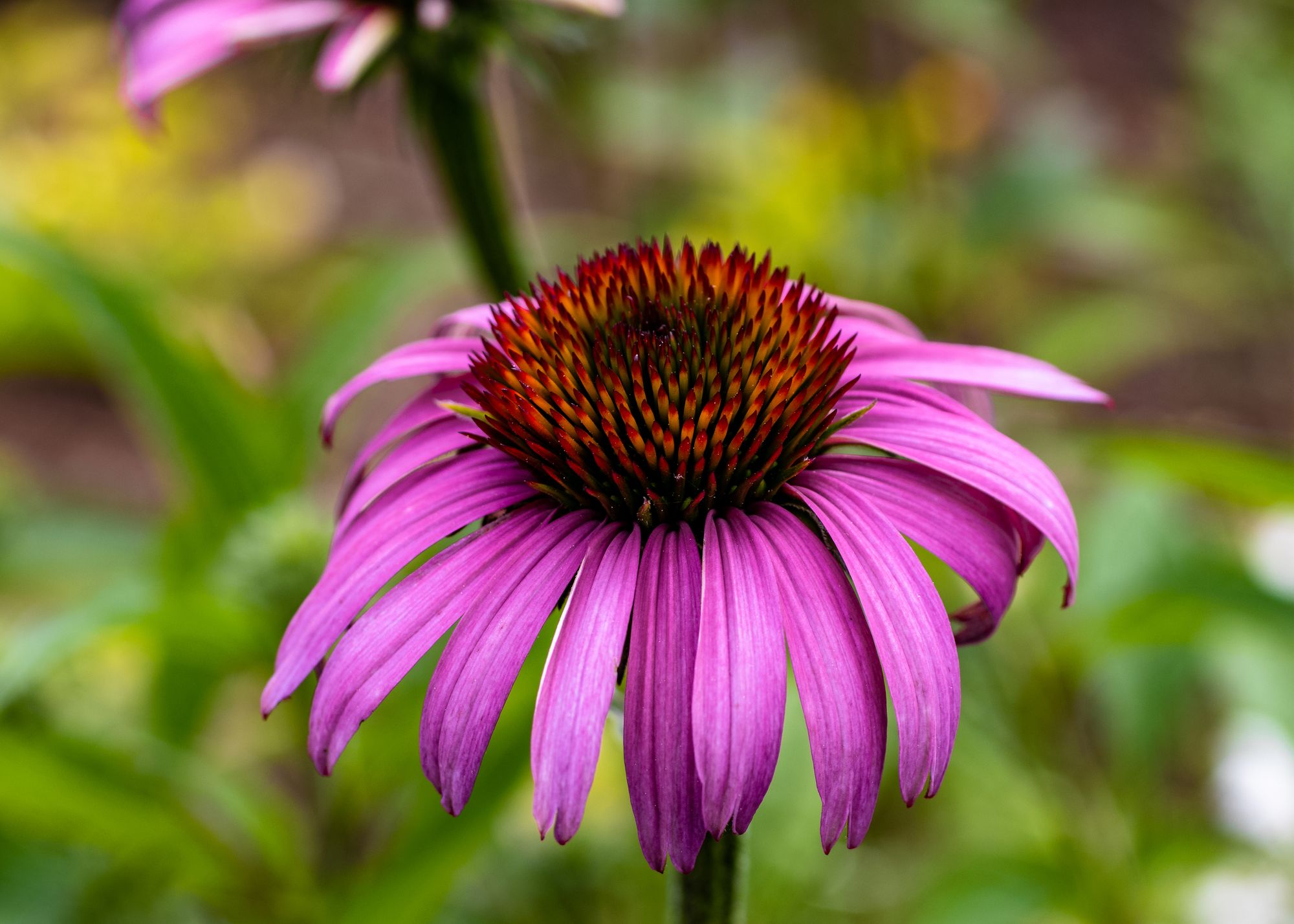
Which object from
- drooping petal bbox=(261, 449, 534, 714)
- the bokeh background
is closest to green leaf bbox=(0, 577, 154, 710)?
the bokeh background

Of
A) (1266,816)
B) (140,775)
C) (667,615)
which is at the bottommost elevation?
(1266,816)

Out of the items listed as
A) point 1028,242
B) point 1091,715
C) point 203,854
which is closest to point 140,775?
point 203,854

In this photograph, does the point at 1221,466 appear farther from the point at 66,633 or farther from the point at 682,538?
the point at 66,633

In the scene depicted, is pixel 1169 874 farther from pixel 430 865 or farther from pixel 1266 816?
pixel 430 865

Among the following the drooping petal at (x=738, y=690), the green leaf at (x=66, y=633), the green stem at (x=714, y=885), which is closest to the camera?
the drooping petal at (x=738, y=690)

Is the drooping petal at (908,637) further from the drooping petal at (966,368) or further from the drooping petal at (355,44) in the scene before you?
the drooping petal at (355,44)

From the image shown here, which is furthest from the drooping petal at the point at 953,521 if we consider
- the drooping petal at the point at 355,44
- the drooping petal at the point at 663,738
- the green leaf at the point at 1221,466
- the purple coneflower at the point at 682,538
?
the drooping petal at the point at 355,44

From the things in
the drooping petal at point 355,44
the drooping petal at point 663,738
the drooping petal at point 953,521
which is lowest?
the drooping petal at point 663,738
